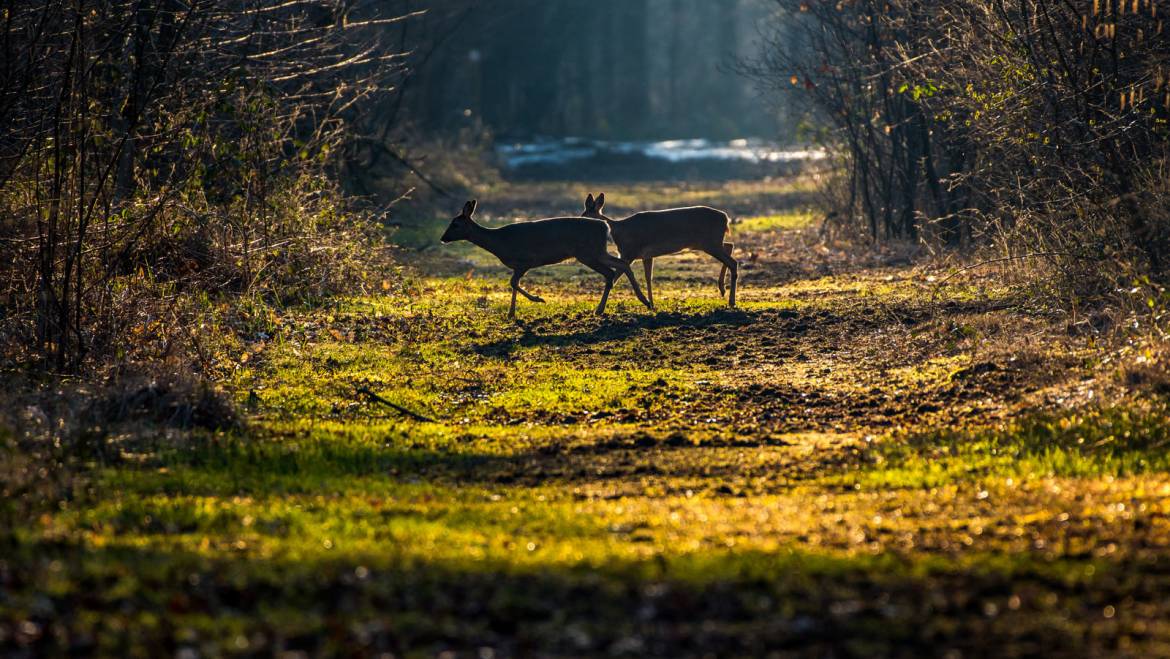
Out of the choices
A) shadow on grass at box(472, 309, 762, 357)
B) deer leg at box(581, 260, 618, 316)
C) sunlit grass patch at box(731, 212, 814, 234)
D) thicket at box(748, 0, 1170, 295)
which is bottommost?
sunlit grass patch at box(731, 212, 814, 234)

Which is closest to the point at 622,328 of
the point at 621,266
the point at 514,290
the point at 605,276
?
the point at 605,276

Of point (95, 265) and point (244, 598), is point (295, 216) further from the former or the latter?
point (244, 598)

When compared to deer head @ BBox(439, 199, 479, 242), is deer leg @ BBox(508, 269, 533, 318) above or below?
below

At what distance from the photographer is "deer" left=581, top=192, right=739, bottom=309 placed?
18.9 meters

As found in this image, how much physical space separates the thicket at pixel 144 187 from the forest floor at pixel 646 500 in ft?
4.27

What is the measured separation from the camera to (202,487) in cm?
893

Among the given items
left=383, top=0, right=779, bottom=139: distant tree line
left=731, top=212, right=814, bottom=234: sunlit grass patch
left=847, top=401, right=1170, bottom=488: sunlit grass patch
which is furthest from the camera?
left=383, top=0, right=779, bottom=139: distant tree line

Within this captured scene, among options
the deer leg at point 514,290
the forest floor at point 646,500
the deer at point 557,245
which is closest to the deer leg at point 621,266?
the deer at point 557,245

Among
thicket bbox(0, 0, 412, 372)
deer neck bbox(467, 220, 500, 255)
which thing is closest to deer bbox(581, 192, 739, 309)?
deer neck bbox(467, 220, 500, 255)

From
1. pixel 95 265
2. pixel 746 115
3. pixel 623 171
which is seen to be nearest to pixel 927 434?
pixel 95 265

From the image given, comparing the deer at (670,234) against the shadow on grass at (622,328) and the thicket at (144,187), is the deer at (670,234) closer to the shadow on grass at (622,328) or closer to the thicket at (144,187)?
the shadow on grass at (622,328)

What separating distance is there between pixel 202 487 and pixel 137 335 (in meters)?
4.45

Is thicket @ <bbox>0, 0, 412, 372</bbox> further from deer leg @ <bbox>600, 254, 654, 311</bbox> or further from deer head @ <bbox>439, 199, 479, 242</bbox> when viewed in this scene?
deer leg @ <bbox>600, 254, 654, 311</bbox>

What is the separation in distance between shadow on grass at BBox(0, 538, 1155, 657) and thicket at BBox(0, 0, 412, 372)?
594cm
